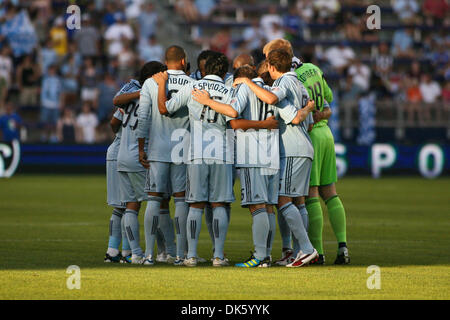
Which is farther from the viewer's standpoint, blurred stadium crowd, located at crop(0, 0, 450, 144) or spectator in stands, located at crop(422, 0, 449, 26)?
spectator in stands, located at crop(422, 0, 449, 26)

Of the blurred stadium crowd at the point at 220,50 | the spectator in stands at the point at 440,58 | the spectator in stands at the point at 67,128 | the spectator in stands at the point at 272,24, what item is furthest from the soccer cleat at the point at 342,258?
the spectator in stands at the point at 440,58

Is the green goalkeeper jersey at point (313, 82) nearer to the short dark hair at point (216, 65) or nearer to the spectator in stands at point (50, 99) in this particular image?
the short dark hair at point (216, 65)

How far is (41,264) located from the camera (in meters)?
10.2

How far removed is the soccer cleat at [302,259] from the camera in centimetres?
1009

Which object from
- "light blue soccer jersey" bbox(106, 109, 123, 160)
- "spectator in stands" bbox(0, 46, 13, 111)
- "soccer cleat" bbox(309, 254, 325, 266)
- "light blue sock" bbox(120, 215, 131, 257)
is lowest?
"soccer cleat" bbox(309, 254, 325, 266)

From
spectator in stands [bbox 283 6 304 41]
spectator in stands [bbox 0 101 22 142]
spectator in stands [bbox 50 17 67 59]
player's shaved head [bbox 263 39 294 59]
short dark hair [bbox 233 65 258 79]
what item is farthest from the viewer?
spectator in stands [bbox 283 6 304 41]

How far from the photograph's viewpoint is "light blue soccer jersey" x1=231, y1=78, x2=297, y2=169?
33.0ft

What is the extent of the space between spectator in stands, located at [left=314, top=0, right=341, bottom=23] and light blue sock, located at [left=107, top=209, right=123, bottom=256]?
74.5 feet

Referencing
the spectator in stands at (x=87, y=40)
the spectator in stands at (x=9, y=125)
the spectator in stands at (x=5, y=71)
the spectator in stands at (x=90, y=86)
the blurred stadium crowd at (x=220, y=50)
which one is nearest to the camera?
the spectator in stands at (x=9, y=125)

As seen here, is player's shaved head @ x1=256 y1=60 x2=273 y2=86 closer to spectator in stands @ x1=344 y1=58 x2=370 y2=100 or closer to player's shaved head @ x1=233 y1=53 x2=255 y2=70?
player's shaved head @ x1=233 y1=53 x2=255 y2=70

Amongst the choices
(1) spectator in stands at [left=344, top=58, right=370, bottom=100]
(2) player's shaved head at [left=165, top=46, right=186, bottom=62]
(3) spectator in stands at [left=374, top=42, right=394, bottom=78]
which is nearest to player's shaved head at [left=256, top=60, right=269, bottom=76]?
(2) player's shaved head at [left=165, top=46, right=186, bottom=62]

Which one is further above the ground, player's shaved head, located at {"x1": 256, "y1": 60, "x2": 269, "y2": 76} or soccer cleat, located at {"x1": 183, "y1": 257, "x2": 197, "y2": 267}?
player's shaved head, located at {"x1": 256, "y1": 60, "x2": 269, "y2": 76}

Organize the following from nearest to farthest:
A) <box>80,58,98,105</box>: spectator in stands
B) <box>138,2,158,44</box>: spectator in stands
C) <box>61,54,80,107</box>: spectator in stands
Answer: <box>80,58,98,105</box>: spectator in stands, <box>61,54,80,107</box>: spectator in stands, <box>138,2,158,44</box>: spectator in stands

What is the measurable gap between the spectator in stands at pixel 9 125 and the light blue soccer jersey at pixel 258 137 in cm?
1726
